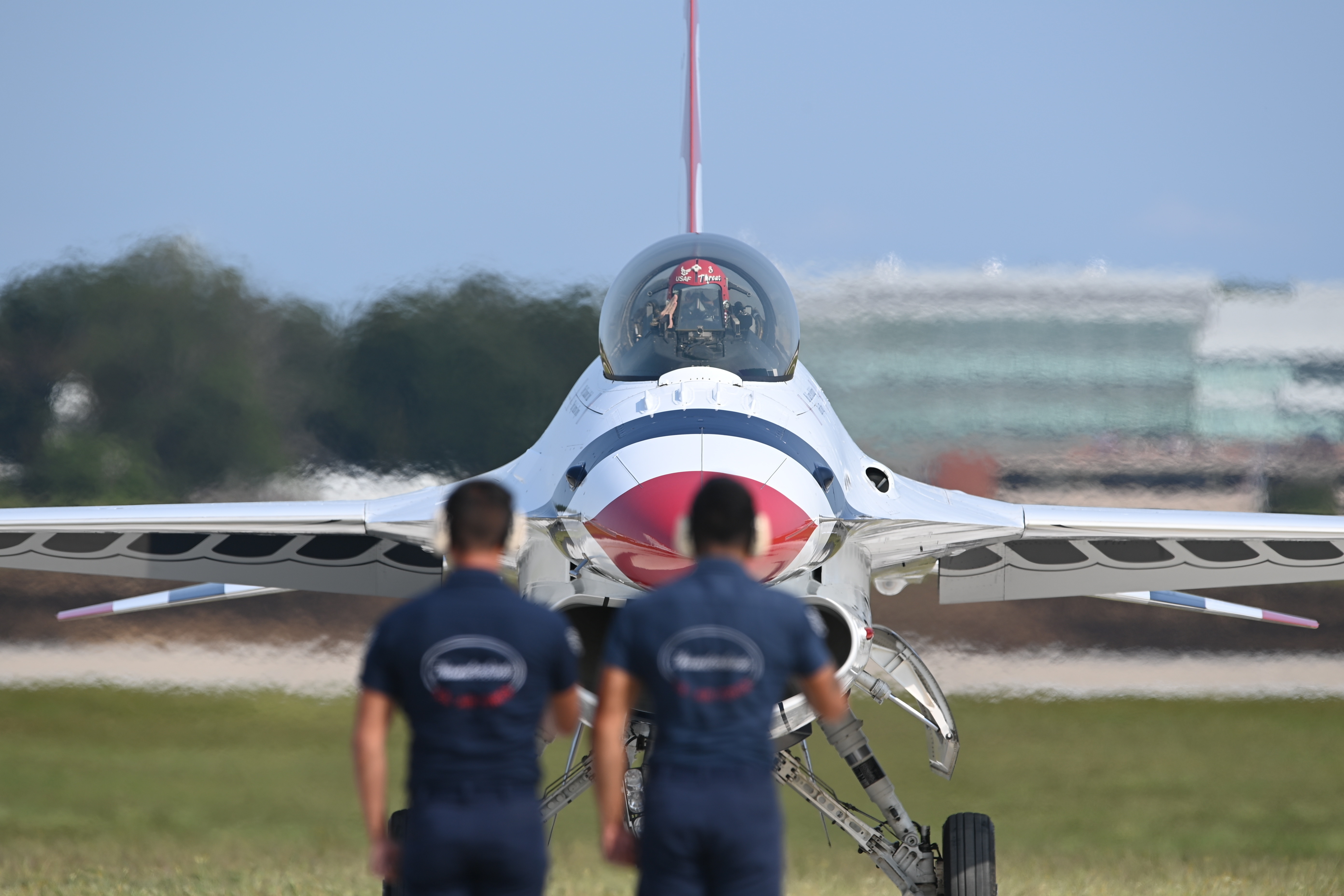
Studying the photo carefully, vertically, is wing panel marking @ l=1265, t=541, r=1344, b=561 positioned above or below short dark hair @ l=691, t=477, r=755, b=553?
below

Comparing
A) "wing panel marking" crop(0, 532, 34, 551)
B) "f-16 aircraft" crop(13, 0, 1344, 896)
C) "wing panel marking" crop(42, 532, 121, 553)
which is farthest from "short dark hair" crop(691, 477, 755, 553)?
"wing panel marking" crop(0, 532, 34, 551)

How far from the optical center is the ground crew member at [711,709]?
3.24 meters

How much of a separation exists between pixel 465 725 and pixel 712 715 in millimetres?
579

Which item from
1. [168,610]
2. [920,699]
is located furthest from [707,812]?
[168,610]

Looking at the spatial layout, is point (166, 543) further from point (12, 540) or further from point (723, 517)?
point (723, 517)

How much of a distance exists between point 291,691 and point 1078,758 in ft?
21.3

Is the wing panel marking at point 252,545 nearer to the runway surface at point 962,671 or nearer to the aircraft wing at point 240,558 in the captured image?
the aircraft wing at point 240,558

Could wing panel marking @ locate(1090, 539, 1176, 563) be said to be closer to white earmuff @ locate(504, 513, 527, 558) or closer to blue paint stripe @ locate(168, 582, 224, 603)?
white earmuff @ locate(504, 513, 527, 558)

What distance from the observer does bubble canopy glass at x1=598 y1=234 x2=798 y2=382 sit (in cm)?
611

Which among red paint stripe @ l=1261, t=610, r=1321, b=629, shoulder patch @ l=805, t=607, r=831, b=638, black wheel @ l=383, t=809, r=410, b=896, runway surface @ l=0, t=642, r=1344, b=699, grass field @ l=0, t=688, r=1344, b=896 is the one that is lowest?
grass field @ l=0, t=688, r=1344, b=896

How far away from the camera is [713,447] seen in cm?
496

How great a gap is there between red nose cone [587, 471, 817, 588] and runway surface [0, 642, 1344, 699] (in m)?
6.87

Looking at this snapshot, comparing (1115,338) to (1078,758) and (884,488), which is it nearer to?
(1078,758)

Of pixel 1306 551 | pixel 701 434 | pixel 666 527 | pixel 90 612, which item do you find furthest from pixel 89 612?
pixel 1306 551
